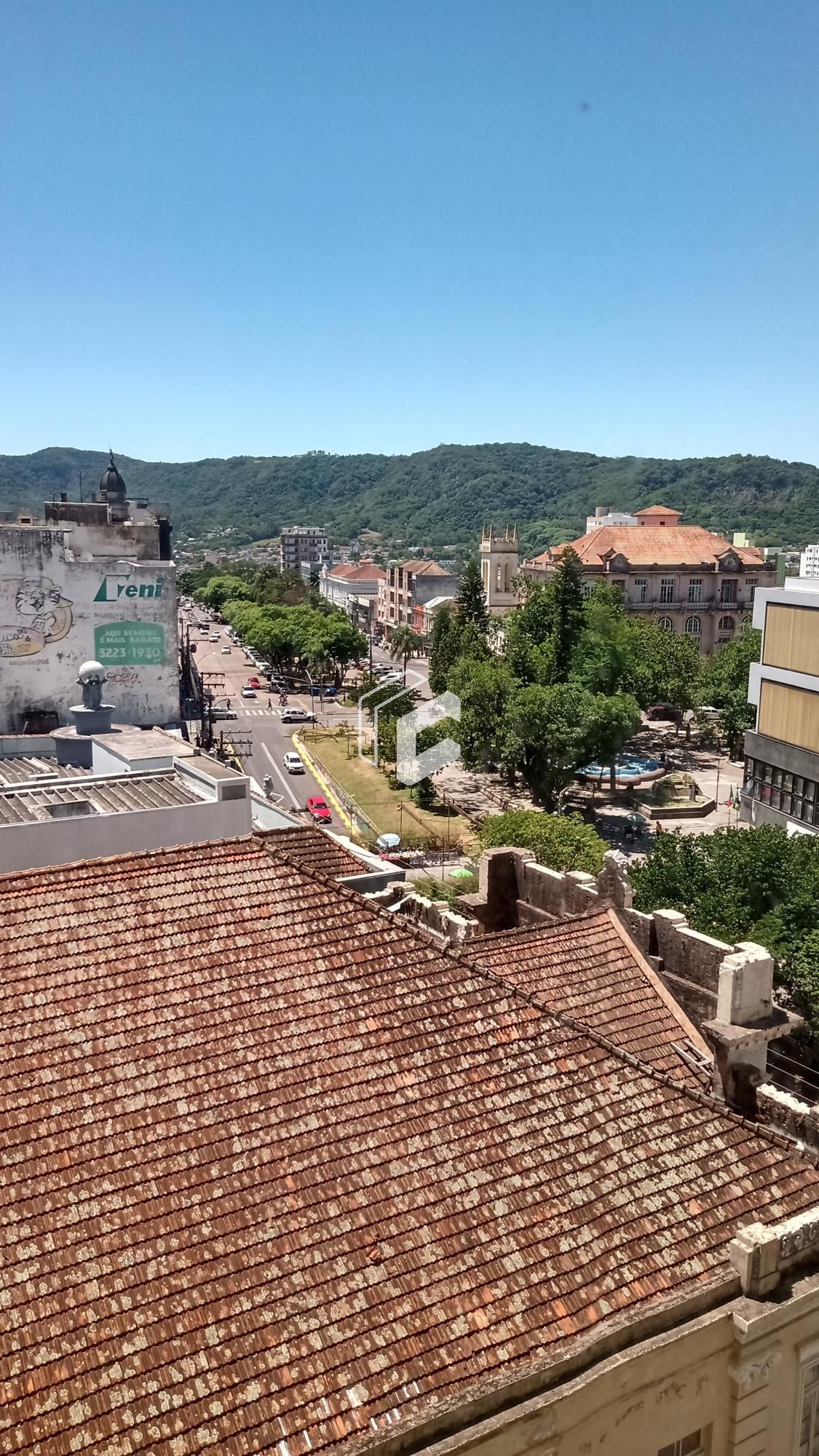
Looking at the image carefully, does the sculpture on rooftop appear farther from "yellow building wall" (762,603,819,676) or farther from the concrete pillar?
"yellow building wall" (762,603,819,676)

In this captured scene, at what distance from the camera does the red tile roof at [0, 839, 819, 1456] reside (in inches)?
261

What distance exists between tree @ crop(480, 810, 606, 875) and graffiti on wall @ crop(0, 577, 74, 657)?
22.2 meters

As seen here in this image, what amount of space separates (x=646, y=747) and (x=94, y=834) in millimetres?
61951

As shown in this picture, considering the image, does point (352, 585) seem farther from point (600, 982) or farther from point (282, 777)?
point (600, 982)

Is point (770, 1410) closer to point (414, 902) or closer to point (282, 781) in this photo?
point (414, 902)

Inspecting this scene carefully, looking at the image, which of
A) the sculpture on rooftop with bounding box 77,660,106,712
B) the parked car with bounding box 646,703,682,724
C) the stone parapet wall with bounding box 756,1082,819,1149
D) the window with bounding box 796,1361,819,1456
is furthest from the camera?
the parked car with bounding box 646,703,682,724

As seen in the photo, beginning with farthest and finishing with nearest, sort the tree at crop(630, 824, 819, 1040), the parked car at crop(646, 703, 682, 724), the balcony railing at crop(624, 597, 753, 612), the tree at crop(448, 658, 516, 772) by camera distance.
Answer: the balcony railing at crop(624, 597, 753, 612)
the parked car at crop(646, 703, 682, 724)
the tree at crop(448, 658, 516, 772)
the tree at crop(630, 824, 819, 1040)

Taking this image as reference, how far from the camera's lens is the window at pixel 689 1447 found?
800 cm

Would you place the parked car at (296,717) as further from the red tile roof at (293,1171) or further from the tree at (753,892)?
the red tile roof at (293,1171)

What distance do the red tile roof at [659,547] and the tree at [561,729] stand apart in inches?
1925

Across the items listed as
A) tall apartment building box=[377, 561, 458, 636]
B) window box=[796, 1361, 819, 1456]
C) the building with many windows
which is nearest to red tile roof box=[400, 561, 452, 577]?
tall apartment building box=[377, 561, 458, 636]

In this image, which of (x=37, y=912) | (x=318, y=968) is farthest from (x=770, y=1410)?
(x=37, y=912)

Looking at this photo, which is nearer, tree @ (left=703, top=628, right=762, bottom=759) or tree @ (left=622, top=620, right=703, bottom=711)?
tree @ (left=703, top=628, right=762, bottom=759)

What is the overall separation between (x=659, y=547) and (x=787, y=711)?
2365 inches
